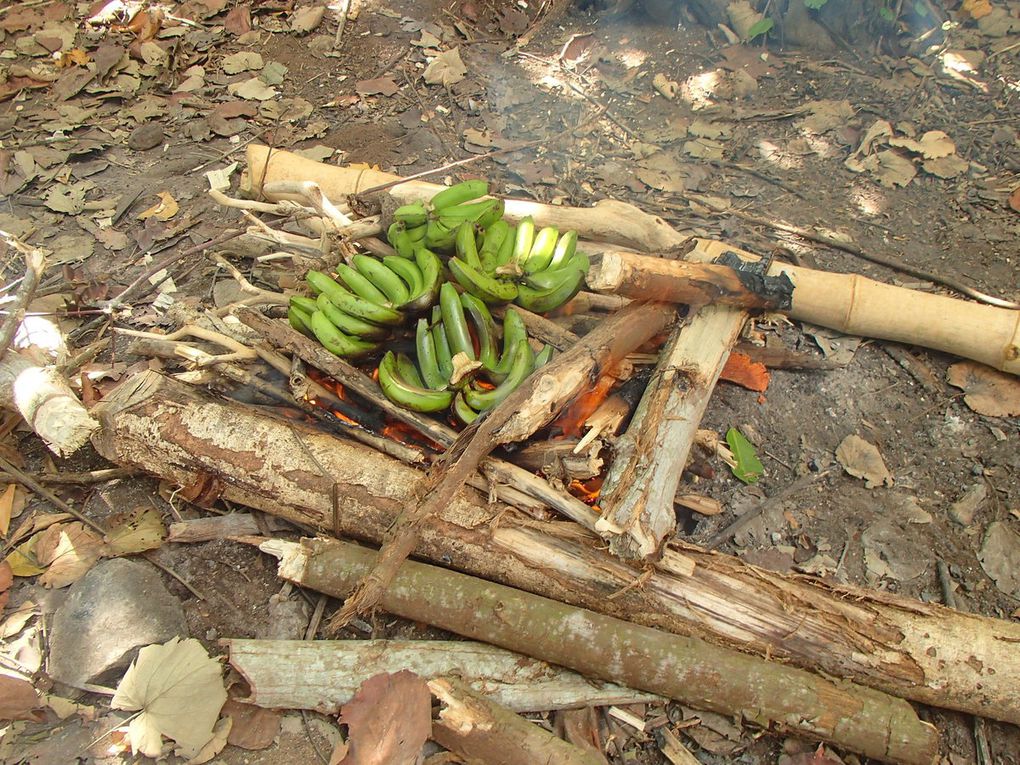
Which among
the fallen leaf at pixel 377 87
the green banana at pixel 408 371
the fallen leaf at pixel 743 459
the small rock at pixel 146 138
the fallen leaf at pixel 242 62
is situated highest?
the fallen leaf at pixel 242 62

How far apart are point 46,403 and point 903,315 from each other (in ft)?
15.4

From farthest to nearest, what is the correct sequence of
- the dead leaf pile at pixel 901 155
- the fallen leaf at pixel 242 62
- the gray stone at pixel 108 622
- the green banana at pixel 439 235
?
the fallen leaf at pixel 242 62 → the dead leaf pile at pixel 901 155 → the green banana at pixel 439 235 → the gray stone at pixel 108 622

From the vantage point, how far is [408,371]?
3592 millimetres

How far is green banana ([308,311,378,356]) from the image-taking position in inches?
138

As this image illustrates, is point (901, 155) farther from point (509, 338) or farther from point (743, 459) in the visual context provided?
point (509, 338)

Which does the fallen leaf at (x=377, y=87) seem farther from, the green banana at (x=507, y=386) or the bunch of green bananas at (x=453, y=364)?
the green banana at (x=507, y=386)

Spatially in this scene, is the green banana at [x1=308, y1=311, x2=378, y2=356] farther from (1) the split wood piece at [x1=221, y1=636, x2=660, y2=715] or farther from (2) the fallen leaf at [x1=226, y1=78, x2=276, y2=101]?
(2) the fallen leaf at [x1=226, y1=78, x2=276, y2=101]

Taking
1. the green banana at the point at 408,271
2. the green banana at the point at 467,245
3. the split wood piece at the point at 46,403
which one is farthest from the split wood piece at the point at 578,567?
the green banana at the point at 467,245

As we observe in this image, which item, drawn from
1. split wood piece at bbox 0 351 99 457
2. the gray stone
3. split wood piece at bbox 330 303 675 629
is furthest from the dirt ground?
split wood piece at bbox 330 303 675 629

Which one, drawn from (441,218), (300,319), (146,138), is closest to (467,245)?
(441,218)

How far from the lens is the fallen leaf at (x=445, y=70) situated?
6.66 metres

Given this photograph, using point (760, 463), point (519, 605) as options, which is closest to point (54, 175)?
point (519, 605)

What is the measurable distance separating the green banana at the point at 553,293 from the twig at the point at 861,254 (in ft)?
7.13

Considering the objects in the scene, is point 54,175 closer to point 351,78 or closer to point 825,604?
point 351,78
